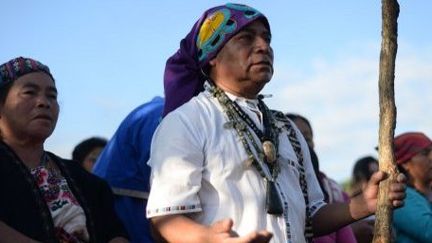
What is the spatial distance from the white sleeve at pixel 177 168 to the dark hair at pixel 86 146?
367 cm

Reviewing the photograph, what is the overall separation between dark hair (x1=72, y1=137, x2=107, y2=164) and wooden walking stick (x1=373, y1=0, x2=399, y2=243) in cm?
408

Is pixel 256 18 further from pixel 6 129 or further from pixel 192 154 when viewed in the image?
pixel 6 129

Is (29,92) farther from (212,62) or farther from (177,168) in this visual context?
(177,168)

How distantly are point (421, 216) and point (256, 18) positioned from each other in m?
2.42

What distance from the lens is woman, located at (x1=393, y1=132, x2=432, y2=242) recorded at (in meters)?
5.97

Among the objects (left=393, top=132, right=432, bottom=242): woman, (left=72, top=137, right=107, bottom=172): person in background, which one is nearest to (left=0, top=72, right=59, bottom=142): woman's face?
(left=393, top=132, right=432, bottom=242): woman

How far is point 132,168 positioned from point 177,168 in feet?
5.08

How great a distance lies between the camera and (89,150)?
750cm

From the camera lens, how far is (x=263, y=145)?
393 cm

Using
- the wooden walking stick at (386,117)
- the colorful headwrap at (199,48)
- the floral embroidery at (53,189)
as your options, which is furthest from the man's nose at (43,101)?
the wooden walking stick at (386,117)

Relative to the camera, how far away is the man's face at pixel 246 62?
4031mm

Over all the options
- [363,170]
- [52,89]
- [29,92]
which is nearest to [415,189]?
[363,170]

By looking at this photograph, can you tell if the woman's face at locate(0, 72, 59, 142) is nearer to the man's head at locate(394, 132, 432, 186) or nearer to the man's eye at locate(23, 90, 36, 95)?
the man's eye at locate(23, 90, 36, 95)

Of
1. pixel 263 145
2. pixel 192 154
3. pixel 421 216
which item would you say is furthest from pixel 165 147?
pixel 421 216
